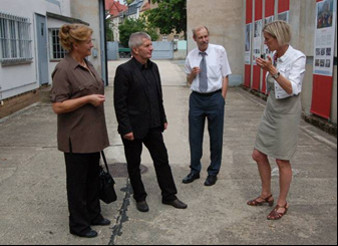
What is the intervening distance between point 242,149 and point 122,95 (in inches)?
127

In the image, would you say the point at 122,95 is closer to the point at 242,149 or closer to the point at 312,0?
the point at 242,149

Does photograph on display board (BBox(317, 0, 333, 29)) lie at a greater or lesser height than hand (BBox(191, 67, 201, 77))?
greater

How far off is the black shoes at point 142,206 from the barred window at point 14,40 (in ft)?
21.4

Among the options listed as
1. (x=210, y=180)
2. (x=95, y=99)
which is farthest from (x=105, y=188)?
(x=210, y=180)

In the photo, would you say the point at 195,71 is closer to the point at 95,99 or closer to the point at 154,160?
the point at 154,160

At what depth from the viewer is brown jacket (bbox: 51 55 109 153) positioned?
3.31 meters

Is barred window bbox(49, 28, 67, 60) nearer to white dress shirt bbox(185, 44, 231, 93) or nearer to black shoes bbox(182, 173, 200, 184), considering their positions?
white dress shirt bbox(185, 44, 231, 93)

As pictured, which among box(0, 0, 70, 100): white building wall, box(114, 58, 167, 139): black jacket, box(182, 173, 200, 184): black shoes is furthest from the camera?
box(0, 0, 70, 100): white building wall

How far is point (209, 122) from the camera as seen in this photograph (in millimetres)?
4957

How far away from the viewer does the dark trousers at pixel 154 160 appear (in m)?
4.13

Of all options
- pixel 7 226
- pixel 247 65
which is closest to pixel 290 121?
pixel 7 226

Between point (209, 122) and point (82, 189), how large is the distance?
192cm

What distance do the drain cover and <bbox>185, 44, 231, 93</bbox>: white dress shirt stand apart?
1.42 m

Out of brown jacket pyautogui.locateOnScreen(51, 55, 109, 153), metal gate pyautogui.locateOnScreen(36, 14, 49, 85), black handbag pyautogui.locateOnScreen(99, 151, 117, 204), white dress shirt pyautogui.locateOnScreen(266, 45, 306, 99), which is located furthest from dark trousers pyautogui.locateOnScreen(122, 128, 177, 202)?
metal gate pyautogui.locateOnScreen(36, 14, 49, 85)
